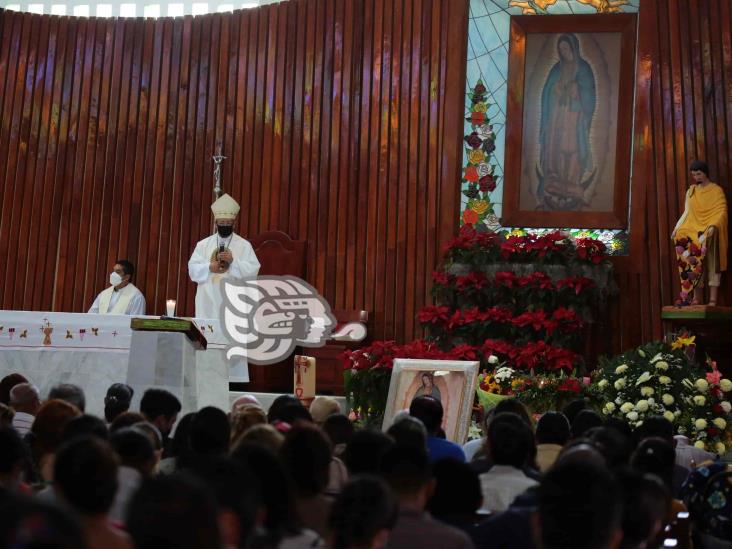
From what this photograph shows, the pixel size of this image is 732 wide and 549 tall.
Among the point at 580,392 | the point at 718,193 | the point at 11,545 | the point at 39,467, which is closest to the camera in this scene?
the point at 11,545

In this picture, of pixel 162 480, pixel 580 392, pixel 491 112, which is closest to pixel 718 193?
pixel 491 112

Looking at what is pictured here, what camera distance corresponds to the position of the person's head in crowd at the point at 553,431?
17.9ft

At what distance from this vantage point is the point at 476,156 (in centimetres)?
1292

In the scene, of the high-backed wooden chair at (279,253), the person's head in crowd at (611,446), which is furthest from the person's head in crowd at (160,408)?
the high-backed wooden chair at (279,253)

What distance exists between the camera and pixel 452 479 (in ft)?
11.7

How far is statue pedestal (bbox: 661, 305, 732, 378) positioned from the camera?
35.1ft

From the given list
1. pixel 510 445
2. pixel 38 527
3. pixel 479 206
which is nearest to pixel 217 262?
pixel 479 206

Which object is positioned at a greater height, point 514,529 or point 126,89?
point 126,89

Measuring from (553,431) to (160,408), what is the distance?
2.03 metres

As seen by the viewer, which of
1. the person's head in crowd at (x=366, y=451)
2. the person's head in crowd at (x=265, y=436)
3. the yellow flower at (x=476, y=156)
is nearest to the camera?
the person's head in crowd at (x=265, y=436)

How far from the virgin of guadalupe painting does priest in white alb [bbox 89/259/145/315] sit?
4.92 metres

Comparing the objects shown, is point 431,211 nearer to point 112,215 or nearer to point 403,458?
point 112,215

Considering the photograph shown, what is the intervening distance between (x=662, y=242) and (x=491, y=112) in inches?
99.2

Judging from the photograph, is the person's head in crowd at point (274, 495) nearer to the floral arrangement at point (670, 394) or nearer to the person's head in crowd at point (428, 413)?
the person's head in crowd at point (428, 413)
